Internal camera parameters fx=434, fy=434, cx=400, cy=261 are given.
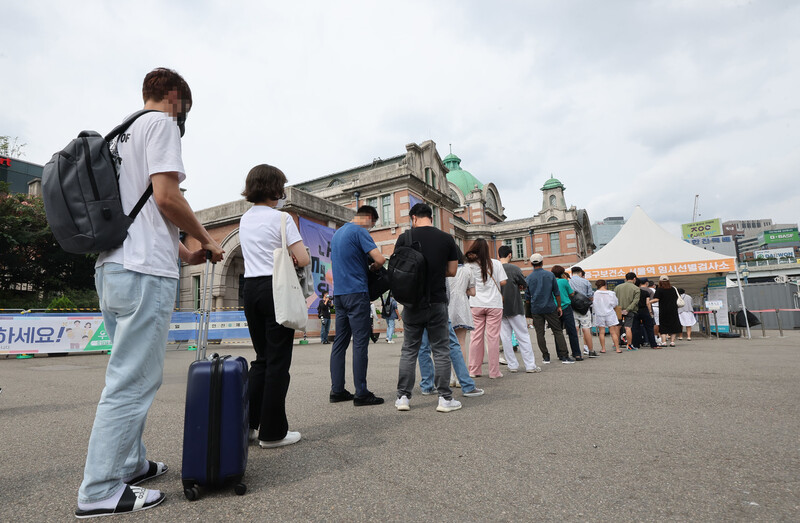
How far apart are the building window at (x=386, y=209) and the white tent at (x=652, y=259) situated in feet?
42.6

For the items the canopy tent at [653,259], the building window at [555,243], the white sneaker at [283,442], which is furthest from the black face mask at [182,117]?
the building window at [555,243]

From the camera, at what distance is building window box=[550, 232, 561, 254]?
41.6 metres

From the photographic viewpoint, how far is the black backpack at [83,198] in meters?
1.94

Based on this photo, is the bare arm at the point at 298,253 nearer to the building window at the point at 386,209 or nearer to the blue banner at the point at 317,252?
the blue banner at the point at 317,252

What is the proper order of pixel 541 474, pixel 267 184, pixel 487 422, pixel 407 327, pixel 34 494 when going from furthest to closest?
pixel 407 327
pixel 487 422
pixel 267 184
pixel 541 474
pixel 34 494

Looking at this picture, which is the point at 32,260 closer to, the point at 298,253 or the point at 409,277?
the point at 409,277

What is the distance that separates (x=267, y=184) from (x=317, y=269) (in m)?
14.2

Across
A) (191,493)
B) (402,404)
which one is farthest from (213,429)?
(402,404)

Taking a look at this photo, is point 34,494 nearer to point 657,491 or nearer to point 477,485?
point 477,485

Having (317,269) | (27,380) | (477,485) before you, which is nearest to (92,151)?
(477,485)

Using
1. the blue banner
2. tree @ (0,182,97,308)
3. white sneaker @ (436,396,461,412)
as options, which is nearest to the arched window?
the blue banner

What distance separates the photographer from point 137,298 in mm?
2031

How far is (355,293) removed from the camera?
4.27 m

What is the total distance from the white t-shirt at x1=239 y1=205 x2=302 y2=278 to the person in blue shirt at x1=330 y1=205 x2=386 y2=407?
1.26 meters
